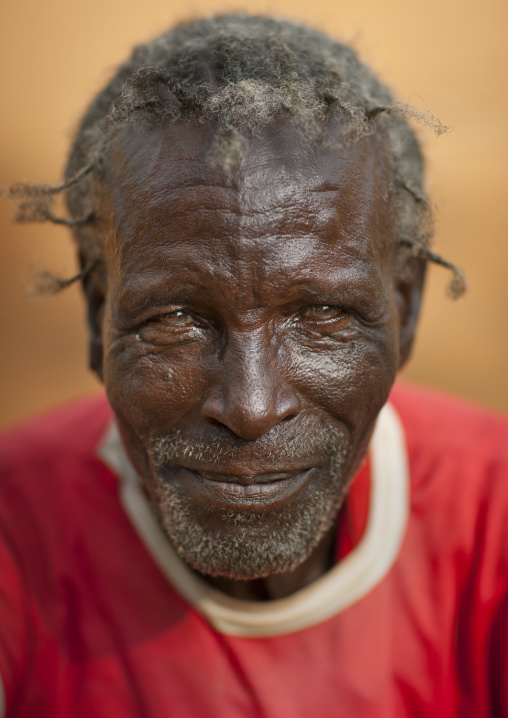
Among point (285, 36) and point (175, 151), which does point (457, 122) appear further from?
point (175, 151)

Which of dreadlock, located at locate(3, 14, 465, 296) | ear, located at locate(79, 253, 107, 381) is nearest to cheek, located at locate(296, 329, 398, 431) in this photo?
dreadlock, located at locate(3, 14, 465, 296)

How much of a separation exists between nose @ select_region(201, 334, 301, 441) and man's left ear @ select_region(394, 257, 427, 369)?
597 millimetres

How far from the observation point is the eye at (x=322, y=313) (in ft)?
5.79

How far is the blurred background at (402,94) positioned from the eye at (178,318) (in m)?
3.75

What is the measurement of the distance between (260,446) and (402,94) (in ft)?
14.1

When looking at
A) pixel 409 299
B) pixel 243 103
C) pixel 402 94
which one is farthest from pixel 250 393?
pixel 402 94

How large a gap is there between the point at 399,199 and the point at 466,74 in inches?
175

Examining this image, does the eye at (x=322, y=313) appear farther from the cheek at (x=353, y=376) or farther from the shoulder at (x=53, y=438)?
the shoulder at (x=53, y=438)

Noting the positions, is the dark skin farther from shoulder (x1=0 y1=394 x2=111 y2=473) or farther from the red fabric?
shoulder (x1=0 y1=394 x2=111 y2=473)

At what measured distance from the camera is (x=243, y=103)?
1670 mm

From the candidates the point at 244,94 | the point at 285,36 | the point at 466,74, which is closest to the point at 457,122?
the point at 466,74

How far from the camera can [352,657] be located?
2094 mm

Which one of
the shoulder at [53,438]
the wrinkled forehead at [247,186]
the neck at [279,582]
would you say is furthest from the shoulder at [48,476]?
the wrinkled forehead at [247,186]

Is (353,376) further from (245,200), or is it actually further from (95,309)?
(95,309)
